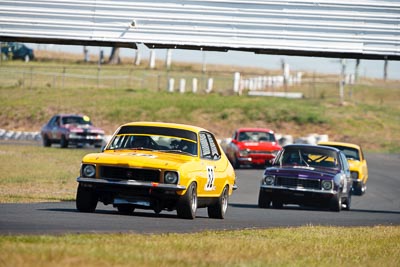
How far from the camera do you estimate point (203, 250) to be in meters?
11.5

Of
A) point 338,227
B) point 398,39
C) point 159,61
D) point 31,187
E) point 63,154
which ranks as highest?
point 398,39

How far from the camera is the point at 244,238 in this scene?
13414mm

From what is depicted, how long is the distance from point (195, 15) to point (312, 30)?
2147 millimetres

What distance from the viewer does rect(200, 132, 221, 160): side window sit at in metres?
17.2

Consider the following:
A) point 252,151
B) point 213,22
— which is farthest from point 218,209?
point 252,151

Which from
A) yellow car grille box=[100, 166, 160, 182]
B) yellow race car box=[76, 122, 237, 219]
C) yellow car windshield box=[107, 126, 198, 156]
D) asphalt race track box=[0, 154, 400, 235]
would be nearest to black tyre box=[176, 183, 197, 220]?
yellow race car box=[76, 122, 237, 219]

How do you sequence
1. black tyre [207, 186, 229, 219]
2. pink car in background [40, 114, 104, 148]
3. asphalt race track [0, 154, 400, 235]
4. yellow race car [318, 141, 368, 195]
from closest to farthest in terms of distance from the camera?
asphalt race track [0, 154, 400, 235], black tyre [207, 186, 229, 219], yellow race car [318, 141, 368, 195], pink car in background [40, 114, 104, 148]

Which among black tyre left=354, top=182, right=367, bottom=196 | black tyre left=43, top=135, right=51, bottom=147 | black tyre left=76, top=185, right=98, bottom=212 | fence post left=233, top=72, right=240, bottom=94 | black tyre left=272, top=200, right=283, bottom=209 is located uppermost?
black tyre left=76, top=185, right=98, bottom=212

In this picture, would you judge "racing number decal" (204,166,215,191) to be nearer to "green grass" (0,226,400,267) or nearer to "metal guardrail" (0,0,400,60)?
"green grass" (0,226,400,267)

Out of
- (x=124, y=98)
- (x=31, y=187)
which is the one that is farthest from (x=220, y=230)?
(x=124, y=98)

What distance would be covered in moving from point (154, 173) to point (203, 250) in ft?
14.6

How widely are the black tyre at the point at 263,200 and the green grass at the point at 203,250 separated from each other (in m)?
7.90

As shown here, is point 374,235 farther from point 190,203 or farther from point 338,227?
point 190,203

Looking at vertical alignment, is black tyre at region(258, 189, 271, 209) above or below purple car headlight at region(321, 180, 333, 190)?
below
